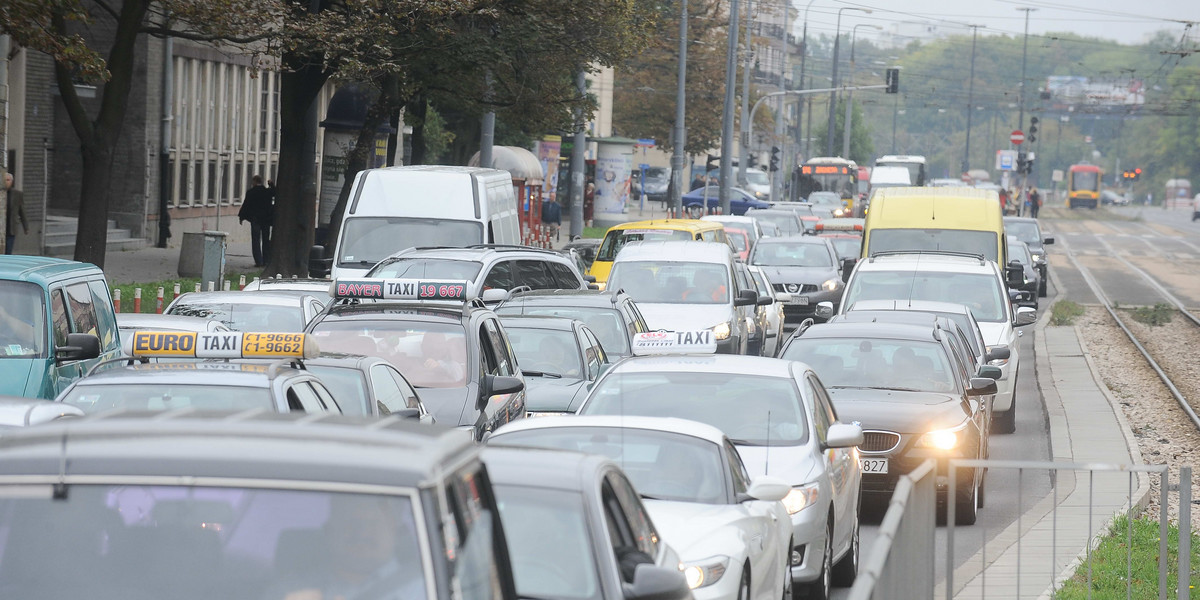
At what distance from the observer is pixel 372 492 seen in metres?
3.36

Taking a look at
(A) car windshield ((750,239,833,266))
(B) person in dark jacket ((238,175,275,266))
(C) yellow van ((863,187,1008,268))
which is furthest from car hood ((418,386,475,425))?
(B) person in dark jacket ((238,175,275,266))

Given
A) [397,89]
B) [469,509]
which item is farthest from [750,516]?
[397,89]

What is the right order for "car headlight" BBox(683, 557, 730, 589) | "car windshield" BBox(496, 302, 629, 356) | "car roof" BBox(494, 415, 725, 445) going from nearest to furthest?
"car headlight" BBox(683, 557, 730, 589), "car roof" BBox(494, 415, 725, 445), "car windshield" BBox(496, 302, 629, 356)

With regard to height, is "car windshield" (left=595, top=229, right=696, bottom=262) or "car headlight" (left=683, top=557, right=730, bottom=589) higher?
"car windshield" (left=595, top=229, right=696, bottom=262)

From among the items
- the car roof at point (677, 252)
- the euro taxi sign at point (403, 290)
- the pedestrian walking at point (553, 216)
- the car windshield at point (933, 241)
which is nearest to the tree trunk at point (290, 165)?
the car roof at point (677, 252)

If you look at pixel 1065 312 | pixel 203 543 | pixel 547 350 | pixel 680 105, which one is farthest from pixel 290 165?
pixel 203 543

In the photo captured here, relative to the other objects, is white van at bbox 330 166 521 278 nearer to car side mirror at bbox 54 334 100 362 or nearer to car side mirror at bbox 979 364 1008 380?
car side mirror at bbox 979 364 1008 380

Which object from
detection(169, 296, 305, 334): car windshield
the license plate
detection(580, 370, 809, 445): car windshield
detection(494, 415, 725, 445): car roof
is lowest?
the license plate

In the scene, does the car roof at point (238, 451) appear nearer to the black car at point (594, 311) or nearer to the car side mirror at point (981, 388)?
the car side mirror at point (981, 388)

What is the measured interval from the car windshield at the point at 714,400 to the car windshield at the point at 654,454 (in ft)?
5.50

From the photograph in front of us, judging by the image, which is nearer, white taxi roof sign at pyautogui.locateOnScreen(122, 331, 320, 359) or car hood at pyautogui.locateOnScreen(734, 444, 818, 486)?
white taxi roof sign at pyautogui.locateOnScreen(122, 331, 320, 359)

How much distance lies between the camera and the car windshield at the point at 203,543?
11.2 feet

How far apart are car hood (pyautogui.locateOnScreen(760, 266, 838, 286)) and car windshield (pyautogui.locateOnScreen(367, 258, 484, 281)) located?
13285 millimetres

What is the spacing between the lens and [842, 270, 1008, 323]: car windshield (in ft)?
63.3
